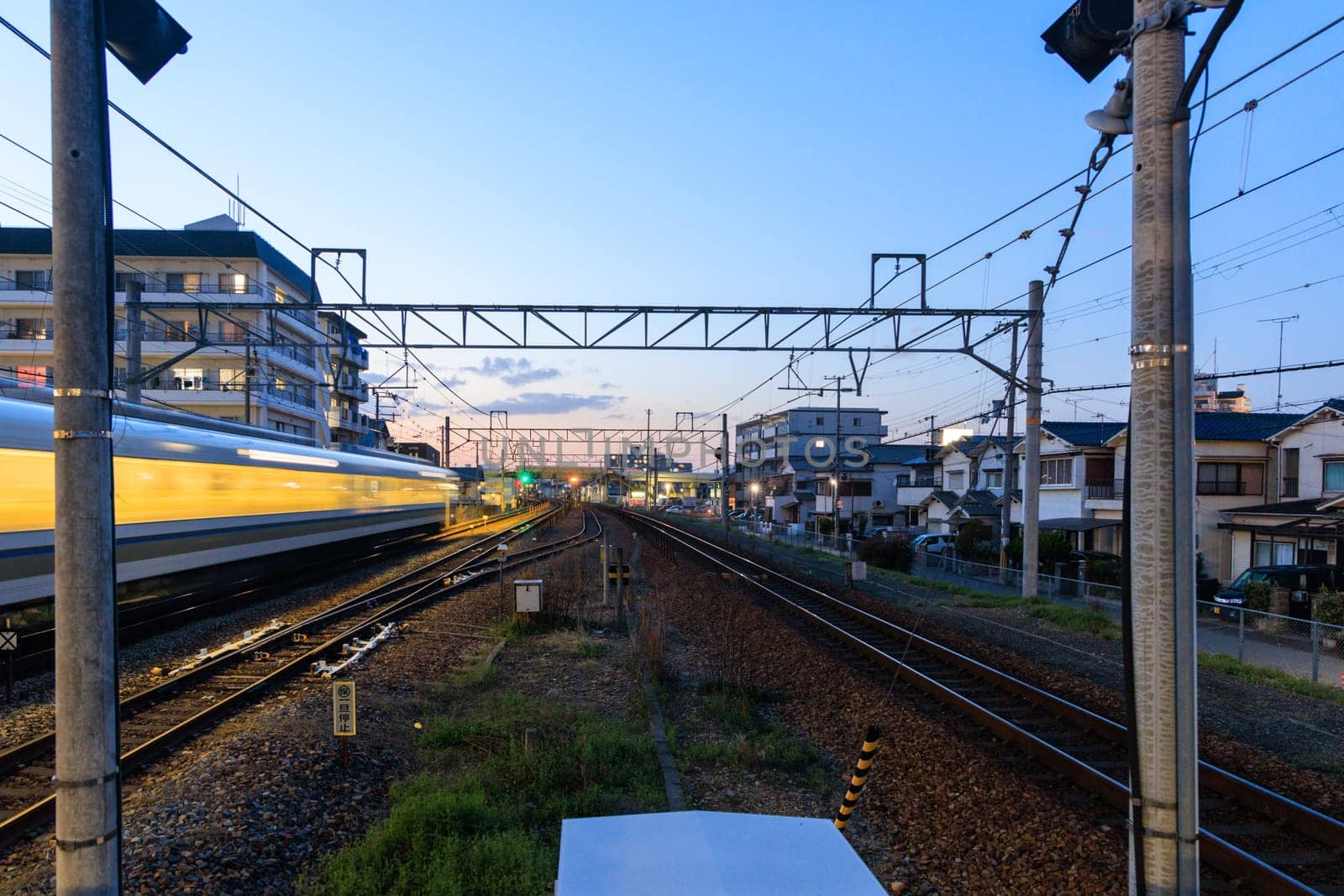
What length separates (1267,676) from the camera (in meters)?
11.4

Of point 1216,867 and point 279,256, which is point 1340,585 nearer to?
point 1216,867

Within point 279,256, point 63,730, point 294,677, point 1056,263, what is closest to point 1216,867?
point 63,730

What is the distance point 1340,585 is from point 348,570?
1027 inches

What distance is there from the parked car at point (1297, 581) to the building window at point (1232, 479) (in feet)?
25.1

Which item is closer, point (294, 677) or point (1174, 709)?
point (1174, 709)

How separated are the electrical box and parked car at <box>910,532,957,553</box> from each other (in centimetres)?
2498

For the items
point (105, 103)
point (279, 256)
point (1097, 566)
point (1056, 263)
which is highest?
point (279, 256)

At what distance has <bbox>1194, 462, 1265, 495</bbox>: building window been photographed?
27.2 m

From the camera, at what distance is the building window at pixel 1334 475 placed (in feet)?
79.1

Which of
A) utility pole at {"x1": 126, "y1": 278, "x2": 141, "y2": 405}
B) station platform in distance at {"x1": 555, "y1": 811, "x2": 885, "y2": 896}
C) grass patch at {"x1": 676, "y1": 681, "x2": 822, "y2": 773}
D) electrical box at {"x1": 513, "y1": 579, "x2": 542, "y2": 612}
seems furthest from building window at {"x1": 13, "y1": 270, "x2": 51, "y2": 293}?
station platform in distance at {"x1": 555, "y1": 811, "x2": 885, "y2": 896}

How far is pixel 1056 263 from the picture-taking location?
15086 mm

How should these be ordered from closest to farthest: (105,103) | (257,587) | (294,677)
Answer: (105,103), (294,677), (257,587)

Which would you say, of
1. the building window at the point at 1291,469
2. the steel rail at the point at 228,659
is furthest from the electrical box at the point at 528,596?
the building window at the point at 1291,469

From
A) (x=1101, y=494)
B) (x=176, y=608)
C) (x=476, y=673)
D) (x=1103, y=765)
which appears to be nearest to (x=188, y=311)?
(x=176, y=608)
